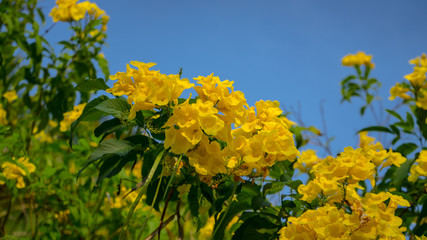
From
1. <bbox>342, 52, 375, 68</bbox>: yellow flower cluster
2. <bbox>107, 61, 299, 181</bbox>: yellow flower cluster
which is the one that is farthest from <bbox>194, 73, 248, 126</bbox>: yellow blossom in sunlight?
<bbox>342, 52, 375, 68</bbox>: yellow flower cluster

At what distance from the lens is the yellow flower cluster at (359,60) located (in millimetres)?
3000

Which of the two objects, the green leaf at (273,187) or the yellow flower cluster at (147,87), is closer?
the yellow flower cluster at (147,87)

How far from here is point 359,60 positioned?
3000mm

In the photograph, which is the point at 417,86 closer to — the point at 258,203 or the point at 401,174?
the point at 401,174

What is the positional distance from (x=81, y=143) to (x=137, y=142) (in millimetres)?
858

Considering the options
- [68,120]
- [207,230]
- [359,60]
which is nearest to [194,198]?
[68,120]

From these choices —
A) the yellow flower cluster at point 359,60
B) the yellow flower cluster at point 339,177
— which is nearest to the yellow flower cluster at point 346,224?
the yellow flower cluster at point 339,177

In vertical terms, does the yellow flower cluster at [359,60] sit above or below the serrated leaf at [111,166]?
above

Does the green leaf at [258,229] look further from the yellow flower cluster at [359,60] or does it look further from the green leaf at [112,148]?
the yellow flower cluster at [359,60]

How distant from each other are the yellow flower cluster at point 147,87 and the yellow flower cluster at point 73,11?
1.33m

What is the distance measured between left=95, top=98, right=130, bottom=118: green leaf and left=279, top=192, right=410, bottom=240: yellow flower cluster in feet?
1.43

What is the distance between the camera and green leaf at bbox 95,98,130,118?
77 centimetres

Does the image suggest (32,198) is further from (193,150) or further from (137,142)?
(193,150)

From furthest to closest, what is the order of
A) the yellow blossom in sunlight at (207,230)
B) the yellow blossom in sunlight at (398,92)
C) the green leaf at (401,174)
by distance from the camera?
the yellow blossom in sunlight at (207,230)
the yellow blossom in sunlight at (398,92)
the green leaf at (401,174)
